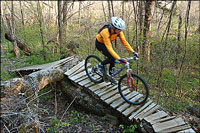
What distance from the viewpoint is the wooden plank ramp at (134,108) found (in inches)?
120

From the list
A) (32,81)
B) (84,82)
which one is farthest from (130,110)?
(32,81)

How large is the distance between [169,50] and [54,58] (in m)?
5.64

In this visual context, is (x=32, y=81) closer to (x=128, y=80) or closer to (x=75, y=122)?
(x=75, y=122)

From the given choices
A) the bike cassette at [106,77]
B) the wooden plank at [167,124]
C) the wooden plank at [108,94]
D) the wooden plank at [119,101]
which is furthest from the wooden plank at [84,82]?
the wooden plank at [167,124]

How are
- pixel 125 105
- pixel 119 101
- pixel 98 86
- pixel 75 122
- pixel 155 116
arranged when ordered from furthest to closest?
pixel 98 86, pixel 75 122, pixel 119 101, pixel 125 105, pixel 155 116

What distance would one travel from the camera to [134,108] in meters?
3.64

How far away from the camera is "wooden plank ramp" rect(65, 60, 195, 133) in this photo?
3.04 metres

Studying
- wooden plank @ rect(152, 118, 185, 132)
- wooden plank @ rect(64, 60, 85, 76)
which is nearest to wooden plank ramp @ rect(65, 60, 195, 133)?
wooden plank @ rect(152, 118, 185, 132)

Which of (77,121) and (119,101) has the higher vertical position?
(119,101)

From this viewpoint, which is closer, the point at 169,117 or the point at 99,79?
the point at 169,117

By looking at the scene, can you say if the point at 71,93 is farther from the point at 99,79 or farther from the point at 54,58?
the point at 54,58

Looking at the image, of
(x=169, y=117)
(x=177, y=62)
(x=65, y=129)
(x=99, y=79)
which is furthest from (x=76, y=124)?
(x=177, y=62)

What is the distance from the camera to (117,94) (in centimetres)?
416

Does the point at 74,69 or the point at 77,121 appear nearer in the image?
the point at 77,121
